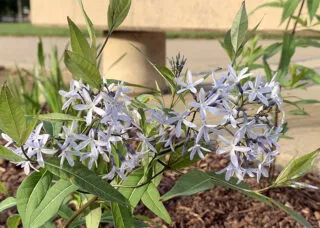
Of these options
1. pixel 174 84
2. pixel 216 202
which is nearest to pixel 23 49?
pixel 216 202

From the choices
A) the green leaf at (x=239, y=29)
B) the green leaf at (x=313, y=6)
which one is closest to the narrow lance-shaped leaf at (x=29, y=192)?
the green leaf at (x=239, y=29)

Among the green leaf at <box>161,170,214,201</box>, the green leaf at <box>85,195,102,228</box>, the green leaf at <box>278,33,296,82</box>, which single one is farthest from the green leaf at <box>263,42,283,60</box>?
the green leaf at <box>161,170,214,201</box>

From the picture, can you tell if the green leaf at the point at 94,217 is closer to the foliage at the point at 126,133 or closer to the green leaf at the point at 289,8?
the foliage at the point at 126,133

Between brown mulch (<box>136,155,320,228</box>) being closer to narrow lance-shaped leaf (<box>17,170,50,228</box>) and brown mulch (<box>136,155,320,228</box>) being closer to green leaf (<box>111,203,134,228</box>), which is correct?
green leaf (<box>111,203,134,228</box>)

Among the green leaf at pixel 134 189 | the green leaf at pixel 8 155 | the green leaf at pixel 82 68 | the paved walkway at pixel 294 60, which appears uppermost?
the green leaf at pixel 82 68

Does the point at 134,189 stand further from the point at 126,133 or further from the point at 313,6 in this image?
the point at 313,6

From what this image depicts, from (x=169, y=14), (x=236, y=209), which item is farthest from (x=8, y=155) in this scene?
(x=169, y=14)

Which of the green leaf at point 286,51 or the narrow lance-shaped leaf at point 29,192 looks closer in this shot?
the narrow lance-shaped leaf at point 29,192

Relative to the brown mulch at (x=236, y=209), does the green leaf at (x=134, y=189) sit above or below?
above

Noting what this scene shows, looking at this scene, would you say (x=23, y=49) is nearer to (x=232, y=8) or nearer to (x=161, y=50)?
(x=161, y=50)

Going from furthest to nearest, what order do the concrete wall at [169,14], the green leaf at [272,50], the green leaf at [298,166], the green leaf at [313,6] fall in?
the concrete wall at [169,14]
the green leaf at [272,50]
the green leaf at [313,6]
the green leaf at [298,166]
